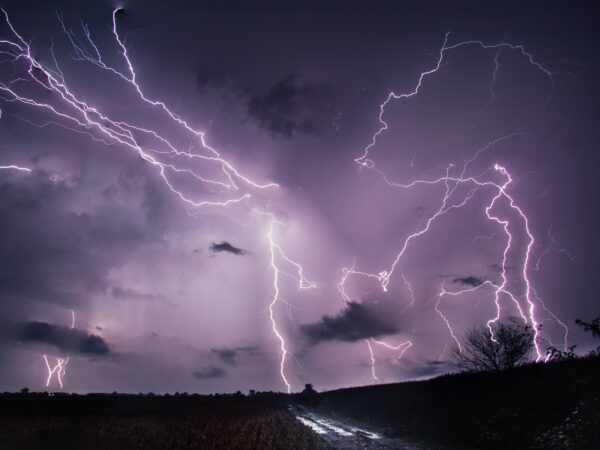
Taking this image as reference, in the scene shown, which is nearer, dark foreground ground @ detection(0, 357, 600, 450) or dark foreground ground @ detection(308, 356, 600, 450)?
dark foreground ground @ detection(308, 356, 600, 450)

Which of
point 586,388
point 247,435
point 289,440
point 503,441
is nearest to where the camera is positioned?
point 586,388

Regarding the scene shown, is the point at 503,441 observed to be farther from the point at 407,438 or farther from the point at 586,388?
the point at 407,438

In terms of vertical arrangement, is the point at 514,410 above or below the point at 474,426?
above

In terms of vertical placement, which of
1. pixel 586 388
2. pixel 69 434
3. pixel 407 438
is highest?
pixel 586 388

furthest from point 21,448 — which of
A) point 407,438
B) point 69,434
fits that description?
point 407,438

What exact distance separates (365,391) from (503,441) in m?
27.2

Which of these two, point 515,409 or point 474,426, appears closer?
point 515,409

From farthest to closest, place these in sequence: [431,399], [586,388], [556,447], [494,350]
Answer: [494,350] < [431,399] < [586,388] < [556,447]

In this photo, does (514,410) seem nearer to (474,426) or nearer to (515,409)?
(515,409)

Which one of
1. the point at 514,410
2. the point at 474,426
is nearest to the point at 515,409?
the point at 514,410

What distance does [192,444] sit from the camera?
1331 cm

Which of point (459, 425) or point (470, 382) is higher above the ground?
point (470, 382)

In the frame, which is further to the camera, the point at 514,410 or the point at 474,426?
the point at 474,426

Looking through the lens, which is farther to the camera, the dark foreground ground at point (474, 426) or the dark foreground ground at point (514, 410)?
the dark foreground ground at point (474, 426)
